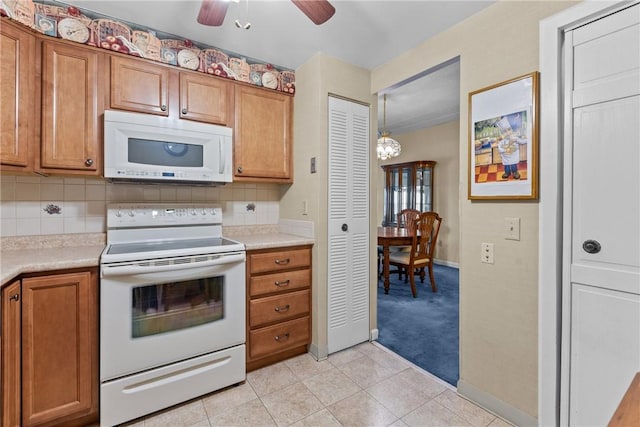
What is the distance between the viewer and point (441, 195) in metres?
5.28

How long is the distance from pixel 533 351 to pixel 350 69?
88.5 inches

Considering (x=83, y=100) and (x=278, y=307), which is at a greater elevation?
(x=83, y=100)

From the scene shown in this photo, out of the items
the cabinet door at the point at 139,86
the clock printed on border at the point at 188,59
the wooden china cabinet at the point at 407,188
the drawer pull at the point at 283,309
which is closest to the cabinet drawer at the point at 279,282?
the drawer pull at the point at 283,309

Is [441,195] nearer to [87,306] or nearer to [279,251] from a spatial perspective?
[279,251]

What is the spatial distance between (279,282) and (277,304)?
0.16 metres

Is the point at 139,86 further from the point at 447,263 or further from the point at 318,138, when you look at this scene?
the point at 447,263

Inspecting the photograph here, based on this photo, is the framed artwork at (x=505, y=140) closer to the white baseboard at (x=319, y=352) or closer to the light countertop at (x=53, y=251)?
the light countertop at (x=53, y=251)

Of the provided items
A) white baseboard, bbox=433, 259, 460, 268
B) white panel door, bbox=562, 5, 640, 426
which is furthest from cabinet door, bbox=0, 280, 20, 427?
white baseboard, bbox=433, 259, 460, 268

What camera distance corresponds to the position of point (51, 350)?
1.50 metres

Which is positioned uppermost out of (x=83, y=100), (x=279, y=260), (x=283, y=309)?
(x=83, y=100)

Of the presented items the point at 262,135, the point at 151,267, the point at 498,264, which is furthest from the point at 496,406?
the point at 262,135

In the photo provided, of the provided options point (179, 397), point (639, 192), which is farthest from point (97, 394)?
point (639, 192)

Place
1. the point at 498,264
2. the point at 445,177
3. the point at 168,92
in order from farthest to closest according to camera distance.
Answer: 1. the point at 445,177
2. the point at 168,92
3. the point at 498,264

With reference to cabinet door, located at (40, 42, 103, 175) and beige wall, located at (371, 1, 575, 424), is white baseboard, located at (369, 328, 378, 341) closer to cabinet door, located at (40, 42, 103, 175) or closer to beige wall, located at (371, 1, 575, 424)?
beige wall, located at (371, 1, 575, 424)
